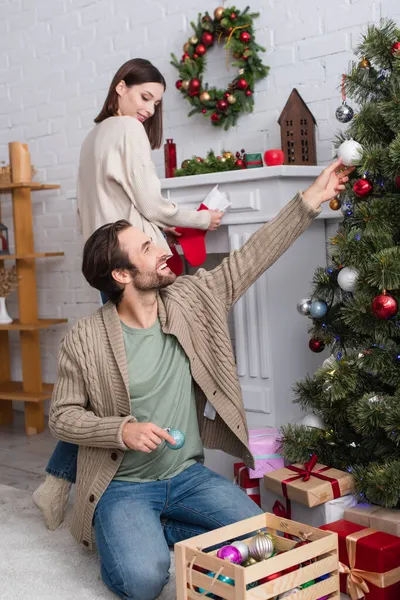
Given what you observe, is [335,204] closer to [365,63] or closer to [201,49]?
[365,63]

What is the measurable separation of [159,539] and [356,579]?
1.69ft

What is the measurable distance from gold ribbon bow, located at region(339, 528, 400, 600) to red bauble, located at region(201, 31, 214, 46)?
2.28 meters

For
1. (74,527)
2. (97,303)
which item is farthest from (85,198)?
(97,303)

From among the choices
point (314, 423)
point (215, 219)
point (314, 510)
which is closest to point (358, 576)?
point (314, 510)

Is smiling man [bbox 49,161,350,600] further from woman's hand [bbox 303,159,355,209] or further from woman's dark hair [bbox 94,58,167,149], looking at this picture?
woman's dark hair [bbox 94,58,167,149]

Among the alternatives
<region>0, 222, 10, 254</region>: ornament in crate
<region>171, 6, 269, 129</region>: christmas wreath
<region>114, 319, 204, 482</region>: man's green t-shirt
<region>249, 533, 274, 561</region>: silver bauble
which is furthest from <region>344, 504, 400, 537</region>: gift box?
<region>0, 222, 10, 254</region>: ornament in crate

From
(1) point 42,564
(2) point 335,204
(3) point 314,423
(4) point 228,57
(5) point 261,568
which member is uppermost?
(4) point 228,57

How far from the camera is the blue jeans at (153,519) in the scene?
204 centimetres

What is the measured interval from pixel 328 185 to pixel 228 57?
1372mm

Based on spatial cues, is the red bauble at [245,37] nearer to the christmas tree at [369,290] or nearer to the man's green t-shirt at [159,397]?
the christmas tree at [369,290]

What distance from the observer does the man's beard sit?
2.27 m

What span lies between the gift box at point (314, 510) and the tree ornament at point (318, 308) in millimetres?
526

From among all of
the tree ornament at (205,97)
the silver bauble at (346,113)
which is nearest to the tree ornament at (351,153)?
the silver bauble at (346,113)

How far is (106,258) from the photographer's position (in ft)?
7.43
